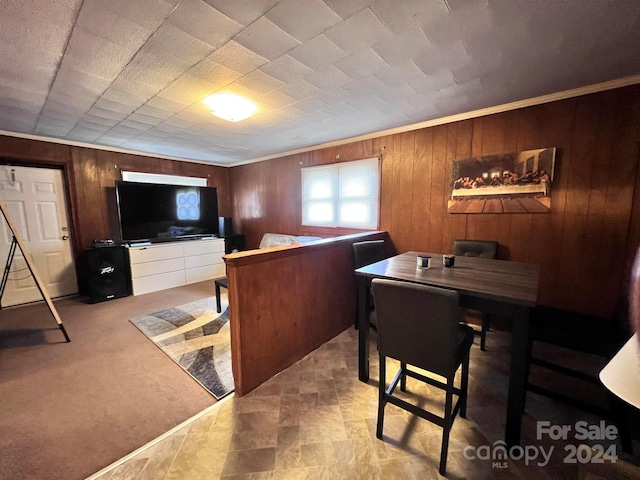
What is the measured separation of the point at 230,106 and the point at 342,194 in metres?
2.00

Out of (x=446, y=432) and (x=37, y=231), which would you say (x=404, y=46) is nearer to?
(x=446, y=432)

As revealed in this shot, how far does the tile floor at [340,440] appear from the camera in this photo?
4.21 ft

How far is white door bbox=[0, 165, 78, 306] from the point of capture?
3.48 m

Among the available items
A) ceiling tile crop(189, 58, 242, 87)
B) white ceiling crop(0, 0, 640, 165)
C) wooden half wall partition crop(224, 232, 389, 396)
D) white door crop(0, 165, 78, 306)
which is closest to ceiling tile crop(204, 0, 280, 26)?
white ceiling crop(0, 0, 640, 165)

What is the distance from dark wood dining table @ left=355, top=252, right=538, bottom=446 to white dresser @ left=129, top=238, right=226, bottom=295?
3825 mm

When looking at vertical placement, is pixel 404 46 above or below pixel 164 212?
above

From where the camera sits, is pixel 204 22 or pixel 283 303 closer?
pixel 204 22

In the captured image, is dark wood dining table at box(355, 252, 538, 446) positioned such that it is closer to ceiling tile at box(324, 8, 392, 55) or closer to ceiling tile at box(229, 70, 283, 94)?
ceiling tile at box(324, 8, 392, 55)

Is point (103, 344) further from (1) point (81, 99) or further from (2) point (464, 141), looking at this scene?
(2) point (464, 141)

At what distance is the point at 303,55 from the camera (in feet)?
5.57

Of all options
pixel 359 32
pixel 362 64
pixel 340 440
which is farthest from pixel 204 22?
pixel 340 440

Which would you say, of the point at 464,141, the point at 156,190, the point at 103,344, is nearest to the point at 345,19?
the point at 464,141

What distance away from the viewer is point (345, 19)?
1376mm

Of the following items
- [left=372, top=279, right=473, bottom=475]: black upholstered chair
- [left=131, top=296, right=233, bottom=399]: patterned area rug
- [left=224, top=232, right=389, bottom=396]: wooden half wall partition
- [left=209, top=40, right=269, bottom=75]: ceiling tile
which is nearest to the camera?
[left=372, top=279, right=473, bottom=475]: black upholstered chair
